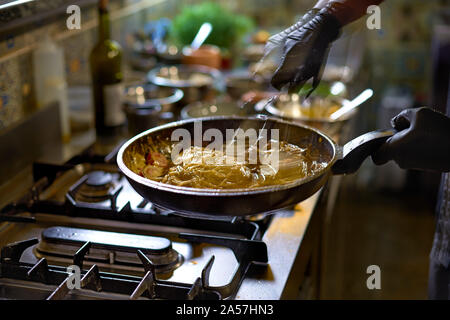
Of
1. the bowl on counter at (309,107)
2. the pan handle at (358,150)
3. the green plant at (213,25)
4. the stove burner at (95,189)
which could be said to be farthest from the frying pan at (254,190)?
the green plant at (213,25)

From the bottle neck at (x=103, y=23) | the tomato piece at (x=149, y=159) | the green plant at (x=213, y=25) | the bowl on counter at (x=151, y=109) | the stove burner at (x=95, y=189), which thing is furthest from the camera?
the green plant at (x=213, y=25)

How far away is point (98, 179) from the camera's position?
1.41 metres

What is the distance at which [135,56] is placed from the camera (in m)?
2.66

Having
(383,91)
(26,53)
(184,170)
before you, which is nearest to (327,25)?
(184,170)

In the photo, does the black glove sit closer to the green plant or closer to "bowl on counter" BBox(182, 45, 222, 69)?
"bowl on counter" BBox(182, 45, 222, 69)

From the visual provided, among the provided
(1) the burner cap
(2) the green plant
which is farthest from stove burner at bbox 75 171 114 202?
(2) the green plant

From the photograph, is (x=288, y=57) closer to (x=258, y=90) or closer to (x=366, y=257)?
(x=258, y=90)

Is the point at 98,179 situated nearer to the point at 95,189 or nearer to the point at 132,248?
the point at 95,189

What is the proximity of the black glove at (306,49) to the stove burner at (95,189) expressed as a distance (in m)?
0.52

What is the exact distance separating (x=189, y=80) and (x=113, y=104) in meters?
0.51

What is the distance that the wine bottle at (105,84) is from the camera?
5.97ft

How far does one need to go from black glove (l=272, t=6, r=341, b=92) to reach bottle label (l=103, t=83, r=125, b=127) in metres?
0.84

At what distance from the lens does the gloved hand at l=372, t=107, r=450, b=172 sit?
983 mm

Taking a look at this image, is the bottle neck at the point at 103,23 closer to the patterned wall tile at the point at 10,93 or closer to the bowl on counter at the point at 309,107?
the patterned wall tile at the point at 10,93
